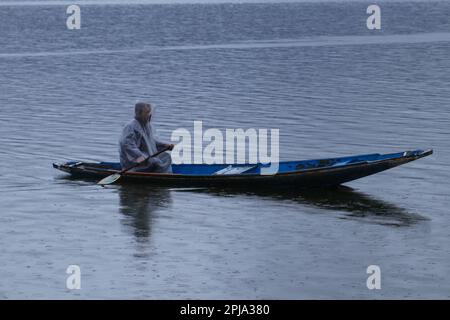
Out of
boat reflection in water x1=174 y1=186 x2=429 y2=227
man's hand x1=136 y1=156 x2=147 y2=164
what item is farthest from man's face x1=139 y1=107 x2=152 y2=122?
boat reflection in water x1=174 y1=186 x2=429 y2=227

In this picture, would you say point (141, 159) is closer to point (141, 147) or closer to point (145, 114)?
point (141, 147)

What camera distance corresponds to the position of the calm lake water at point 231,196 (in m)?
15.2

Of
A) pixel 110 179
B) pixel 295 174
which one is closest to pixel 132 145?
pixel 110 179

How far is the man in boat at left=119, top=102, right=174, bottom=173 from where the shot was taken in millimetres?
21328

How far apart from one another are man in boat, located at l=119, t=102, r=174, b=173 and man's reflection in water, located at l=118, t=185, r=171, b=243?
0.45 metres

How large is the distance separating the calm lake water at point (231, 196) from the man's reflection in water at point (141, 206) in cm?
3

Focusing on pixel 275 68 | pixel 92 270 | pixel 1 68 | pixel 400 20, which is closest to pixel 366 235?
pixel 92 270

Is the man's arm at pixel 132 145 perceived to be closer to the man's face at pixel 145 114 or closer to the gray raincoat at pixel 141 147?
the gray raincoat at pixel 141 147

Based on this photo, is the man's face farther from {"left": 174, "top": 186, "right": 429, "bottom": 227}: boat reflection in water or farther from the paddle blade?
{"left": 174, "top": 186, "right": 429, "bottom": 227}: boat reflection in water

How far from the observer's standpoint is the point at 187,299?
14234 millimetres

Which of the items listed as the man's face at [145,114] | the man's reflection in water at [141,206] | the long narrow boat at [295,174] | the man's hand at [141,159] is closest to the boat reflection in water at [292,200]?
the man's reflection in water at [141,206]

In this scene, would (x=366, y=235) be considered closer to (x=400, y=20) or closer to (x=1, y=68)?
(x=1, y=68)

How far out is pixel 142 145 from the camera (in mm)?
21609

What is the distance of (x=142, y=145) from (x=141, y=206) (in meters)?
1.96
